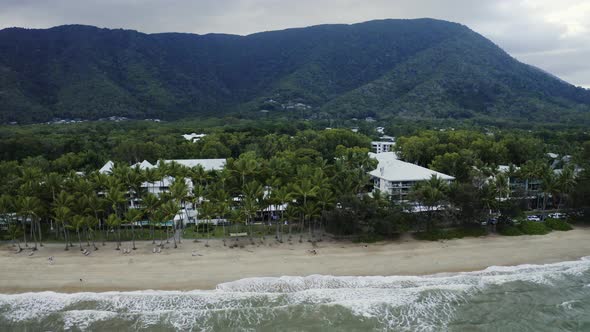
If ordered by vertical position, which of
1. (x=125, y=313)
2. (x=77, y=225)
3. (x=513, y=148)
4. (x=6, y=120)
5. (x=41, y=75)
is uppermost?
(x=41, y=75)

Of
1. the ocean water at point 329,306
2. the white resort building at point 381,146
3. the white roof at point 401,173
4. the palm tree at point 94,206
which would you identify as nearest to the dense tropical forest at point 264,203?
the palm tree at point 94,206

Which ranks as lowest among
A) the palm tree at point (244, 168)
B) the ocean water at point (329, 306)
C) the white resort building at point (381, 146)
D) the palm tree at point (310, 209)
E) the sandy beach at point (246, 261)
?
the ocean water at point (329, 306)

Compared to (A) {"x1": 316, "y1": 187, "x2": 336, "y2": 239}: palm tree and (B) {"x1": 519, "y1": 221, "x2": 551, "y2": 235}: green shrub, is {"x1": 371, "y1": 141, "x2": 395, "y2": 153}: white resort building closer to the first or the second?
(B) {"x1": 519, "y1": 221, "x2": 551, "y2": 235}: green shrub

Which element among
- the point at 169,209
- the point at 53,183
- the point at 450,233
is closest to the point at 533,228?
the point at 450,233

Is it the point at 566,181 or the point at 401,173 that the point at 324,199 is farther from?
the point at 566,181

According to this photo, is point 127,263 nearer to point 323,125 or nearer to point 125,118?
point 323,125

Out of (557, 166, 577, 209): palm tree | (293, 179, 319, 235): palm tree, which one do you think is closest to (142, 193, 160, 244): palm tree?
(293, 179, 319, 235): palm tree

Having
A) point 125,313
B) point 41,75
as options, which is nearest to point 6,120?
point 41,75

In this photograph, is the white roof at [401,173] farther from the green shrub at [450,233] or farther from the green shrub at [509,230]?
the green shrub at [509,230]
